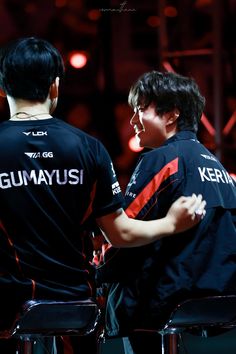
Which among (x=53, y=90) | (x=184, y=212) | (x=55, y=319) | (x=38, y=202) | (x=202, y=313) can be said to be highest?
(x=53, y=90)

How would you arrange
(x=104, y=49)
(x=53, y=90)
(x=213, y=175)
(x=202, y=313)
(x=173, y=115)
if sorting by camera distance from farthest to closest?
1. (x=104, y=49)
2. (x=173, y=115)
3. (x=213, y=175)
4. (x=202, y=313)
5. (x=53, y=90)

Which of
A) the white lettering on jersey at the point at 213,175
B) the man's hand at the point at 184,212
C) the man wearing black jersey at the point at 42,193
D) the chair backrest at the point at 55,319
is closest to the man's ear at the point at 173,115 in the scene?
the white lettering on jersey at the point at 213,175

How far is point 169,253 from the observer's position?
2.74 metres

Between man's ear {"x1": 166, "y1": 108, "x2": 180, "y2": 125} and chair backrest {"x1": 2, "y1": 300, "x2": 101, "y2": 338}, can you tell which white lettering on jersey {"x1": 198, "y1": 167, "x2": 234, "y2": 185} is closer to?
man's ear {"x1": 166, "y1": 108, "x2": 180, "y2": 125}

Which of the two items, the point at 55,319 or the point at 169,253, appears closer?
the point at 55,319

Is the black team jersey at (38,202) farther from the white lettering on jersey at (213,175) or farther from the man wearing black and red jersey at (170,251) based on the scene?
the white lettering on jersey at (213,175)

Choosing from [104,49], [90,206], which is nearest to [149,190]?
[90,206]

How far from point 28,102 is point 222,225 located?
2.52 ft

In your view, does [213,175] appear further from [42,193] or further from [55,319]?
[55,319]

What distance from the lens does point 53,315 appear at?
7.93 feet

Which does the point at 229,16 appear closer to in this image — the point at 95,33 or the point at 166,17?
the point at 166,17

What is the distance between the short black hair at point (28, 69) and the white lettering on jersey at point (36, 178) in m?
0.22

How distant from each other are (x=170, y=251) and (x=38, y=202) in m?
0.53

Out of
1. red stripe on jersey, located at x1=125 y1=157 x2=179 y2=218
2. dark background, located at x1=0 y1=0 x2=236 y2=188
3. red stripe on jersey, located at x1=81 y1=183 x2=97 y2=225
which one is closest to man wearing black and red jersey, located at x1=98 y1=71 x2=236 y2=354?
red stripe on jersey, located at x1=125 y1=157 x2=179 y2=218
